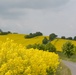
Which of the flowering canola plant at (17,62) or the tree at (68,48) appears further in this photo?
the tree at (68,48)

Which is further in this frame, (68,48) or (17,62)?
(68,48)

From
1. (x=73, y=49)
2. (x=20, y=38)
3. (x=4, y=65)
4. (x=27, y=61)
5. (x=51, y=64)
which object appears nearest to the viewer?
(x=4, y=65)

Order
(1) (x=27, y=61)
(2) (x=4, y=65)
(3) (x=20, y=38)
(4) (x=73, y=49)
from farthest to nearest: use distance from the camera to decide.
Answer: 1. (3) (x=20, y=38)
2. (4) (x=73, y=49)
3. (1) (x=27, y=61)
4. (2) (x=4, y=65)

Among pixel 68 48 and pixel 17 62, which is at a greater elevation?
pixel 17 62

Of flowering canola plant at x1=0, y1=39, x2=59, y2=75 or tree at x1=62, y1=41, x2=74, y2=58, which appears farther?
tree at x1=62, y1=41, x2=74, y2=58

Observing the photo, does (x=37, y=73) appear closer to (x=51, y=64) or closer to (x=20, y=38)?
(x=51, y=64)

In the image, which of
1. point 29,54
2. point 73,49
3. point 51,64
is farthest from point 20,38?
point 29,54

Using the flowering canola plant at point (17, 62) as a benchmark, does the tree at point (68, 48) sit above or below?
below

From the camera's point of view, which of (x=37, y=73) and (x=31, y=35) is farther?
(x=31, y=35)

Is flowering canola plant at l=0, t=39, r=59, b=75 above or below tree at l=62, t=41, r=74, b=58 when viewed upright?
above

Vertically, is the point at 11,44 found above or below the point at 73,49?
above

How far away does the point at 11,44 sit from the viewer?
2070 cm

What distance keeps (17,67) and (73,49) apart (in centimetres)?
8263

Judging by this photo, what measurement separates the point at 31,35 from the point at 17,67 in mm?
128122
